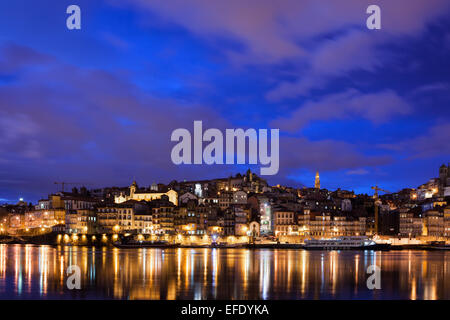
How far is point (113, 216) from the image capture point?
295ft

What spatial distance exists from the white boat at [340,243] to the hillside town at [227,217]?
614cm

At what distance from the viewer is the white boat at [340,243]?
283 ft

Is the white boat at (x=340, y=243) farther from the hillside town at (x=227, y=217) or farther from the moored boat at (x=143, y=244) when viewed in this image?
the moored boat at (x=143, y=244)

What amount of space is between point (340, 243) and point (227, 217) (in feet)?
57.4

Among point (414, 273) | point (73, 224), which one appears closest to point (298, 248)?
point (73, 224)

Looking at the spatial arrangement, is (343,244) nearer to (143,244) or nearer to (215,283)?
(143,244)

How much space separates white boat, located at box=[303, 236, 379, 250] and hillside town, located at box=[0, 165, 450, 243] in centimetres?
614

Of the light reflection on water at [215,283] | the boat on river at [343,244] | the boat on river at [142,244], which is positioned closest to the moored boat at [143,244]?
the boat on river at [142,244]

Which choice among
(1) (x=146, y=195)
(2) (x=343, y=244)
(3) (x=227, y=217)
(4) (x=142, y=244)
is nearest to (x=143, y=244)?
(4) (x=142, y=244)

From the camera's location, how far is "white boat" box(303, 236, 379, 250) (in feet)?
283

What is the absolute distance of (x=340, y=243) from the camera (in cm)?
A: 8794
